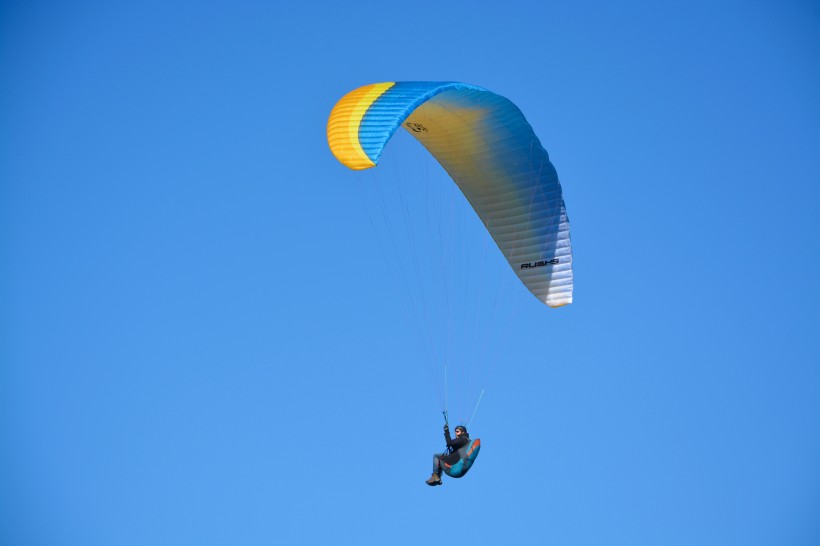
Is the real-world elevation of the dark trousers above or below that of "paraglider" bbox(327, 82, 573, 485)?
below

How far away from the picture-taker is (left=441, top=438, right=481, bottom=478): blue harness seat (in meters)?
28.3

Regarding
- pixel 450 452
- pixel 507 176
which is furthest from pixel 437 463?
pixel 507 176

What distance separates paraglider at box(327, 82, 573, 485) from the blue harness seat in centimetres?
7

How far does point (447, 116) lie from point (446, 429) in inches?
221

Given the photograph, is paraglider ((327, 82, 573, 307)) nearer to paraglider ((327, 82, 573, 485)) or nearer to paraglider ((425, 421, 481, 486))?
paraglider ((327, 82, 573, 485))

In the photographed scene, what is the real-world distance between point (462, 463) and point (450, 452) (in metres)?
0.28

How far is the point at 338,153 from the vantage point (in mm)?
27062

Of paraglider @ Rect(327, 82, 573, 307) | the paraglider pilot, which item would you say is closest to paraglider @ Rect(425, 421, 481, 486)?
the paraglider pilot

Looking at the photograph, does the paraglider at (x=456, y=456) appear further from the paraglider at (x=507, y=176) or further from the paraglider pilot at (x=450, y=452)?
the paraglider at (x=507, y=176)

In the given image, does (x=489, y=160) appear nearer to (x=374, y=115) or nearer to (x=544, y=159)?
(x=544, y=159)

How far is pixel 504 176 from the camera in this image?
102ft

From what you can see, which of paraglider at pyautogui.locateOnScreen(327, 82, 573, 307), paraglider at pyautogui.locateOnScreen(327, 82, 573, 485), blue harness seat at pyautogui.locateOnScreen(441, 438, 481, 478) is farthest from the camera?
paraglider at pyautogui.locateOnScreen(327, 82, 573, 307)

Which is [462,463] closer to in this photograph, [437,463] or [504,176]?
[437,463]

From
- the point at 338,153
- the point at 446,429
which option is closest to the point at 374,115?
the point at 338,153
